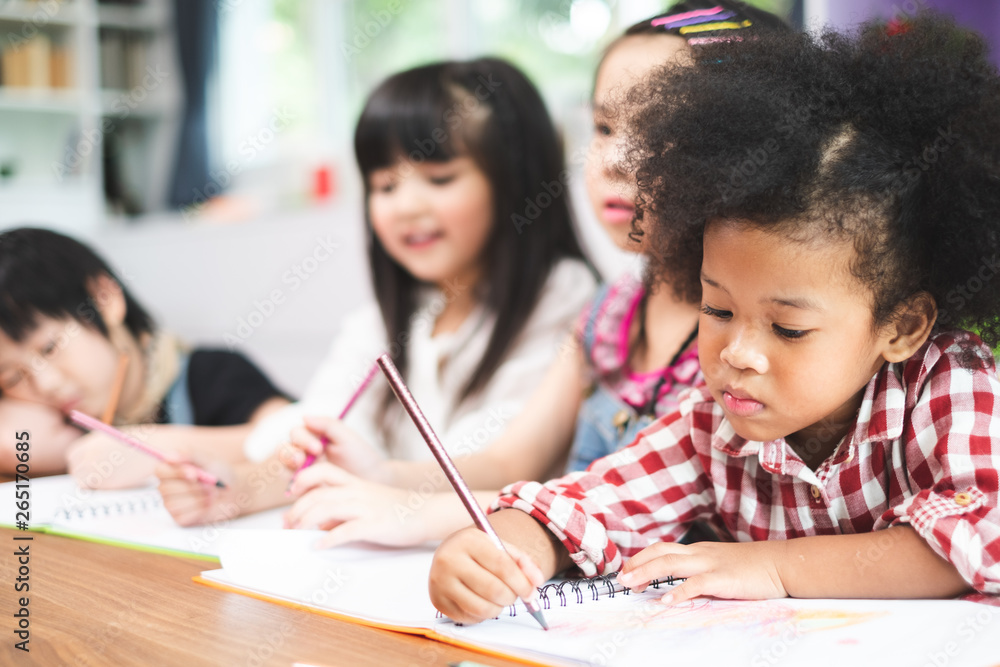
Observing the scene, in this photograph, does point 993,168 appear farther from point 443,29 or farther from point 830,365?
point 443,29

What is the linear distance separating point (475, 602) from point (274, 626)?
126 millimetres

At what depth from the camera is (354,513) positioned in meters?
0.79

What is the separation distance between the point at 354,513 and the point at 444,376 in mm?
602

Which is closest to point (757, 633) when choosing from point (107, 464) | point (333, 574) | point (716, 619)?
point (716, 619)

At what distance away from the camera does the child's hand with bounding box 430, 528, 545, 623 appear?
534 millimetres

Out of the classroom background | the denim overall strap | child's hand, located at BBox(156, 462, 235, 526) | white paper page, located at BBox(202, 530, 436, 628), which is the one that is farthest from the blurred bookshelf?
white paper page, located at BBox(202, 530, 436, 628)

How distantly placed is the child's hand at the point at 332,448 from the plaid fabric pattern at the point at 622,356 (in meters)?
0.28

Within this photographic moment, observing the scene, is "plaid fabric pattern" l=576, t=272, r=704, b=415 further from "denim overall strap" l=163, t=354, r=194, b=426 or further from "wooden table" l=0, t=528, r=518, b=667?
"denim overall strap" l=163, t=354, r=194, b=426

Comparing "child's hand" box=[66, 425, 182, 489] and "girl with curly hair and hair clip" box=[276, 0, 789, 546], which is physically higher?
"girl with curly hair and hair clip" box=[276, 0, 789, 546]

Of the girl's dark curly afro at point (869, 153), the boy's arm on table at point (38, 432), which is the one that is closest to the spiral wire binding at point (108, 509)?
the boy's arm on table at point (38, 432)

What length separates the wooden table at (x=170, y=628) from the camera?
0.49 meters

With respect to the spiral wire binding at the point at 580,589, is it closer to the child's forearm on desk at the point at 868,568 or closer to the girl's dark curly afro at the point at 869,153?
the child's forearm on desk at the point at 868,568

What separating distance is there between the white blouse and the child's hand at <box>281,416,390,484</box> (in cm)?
24

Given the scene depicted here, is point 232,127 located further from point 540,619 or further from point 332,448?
point 540,619
